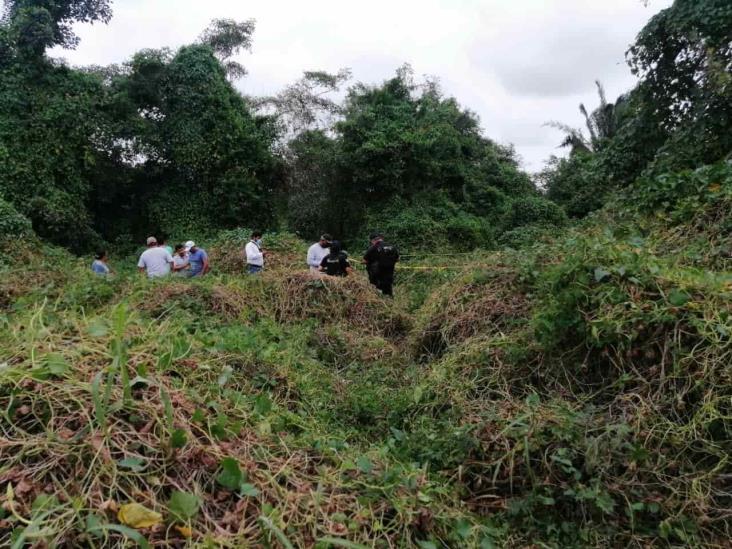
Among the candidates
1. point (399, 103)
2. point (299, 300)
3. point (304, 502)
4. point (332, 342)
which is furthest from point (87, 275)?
point (399, 103)

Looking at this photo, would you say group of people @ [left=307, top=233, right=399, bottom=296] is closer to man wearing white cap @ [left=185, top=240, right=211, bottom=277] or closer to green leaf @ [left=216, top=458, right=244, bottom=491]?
man wearing white cap @ [left=185, top=240, right=211, bottom=277]

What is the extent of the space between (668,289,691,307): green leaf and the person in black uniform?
4977 millimetres

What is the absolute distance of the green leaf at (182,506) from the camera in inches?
69.7

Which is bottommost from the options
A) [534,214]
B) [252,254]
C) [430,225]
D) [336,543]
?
[336,543]

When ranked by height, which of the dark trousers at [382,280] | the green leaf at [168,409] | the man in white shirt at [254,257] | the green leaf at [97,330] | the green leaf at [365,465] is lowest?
the green leaf at [365,465]

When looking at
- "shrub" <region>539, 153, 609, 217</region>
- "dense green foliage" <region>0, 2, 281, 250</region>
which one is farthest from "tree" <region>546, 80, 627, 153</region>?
"dense green foliage" <region>0, 2, 281, 250</region>

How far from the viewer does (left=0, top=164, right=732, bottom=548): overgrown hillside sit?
1866 mm

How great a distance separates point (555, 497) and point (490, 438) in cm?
45

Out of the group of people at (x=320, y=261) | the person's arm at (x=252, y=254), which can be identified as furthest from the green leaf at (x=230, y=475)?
the person's arm at (x=252, y=254)

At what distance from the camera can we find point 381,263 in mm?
7746

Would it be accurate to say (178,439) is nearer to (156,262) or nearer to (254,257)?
(156,262)

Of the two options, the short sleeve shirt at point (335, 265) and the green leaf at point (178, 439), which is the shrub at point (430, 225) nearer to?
the short sleeve shirt at point (335, 265)

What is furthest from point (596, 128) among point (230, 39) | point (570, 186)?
point (230, 39)

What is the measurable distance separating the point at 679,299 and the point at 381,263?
16.6 ft
